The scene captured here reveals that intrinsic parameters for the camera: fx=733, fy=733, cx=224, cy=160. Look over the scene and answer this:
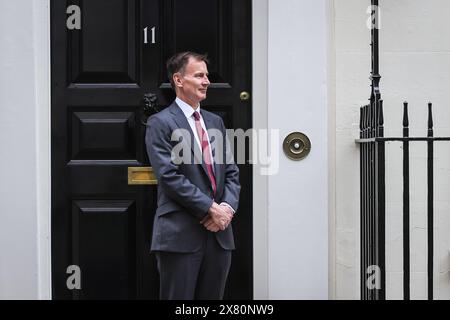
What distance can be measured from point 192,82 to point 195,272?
1034 mm

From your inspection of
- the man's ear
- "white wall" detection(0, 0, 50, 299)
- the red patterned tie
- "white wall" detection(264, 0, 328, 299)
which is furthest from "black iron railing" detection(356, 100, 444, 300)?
"white wall" detection(0, 0, 50, 299)

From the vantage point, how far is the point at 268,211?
14.6ft

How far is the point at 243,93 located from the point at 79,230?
4.35 ft

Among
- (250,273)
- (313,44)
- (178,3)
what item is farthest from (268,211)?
(178,3)

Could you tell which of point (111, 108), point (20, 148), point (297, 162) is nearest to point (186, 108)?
point (111, 108)

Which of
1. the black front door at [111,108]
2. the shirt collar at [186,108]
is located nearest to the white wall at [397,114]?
the black front door at [111,108]

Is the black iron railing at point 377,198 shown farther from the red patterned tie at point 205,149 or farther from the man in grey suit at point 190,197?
the red patterned tie at point 205,149

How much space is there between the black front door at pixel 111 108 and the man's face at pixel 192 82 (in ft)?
1.59

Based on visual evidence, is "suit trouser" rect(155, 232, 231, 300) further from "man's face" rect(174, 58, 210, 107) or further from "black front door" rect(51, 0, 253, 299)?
"man's face" rect(174, 58, 210, 107)

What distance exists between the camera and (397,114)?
448 centimetres

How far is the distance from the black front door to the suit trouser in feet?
2.13

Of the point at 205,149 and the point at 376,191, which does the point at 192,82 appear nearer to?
the point at 205,149

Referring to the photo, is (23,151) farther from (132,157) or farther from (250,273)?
(250,273)

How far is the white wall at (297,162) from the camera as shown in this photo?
14.5ft
